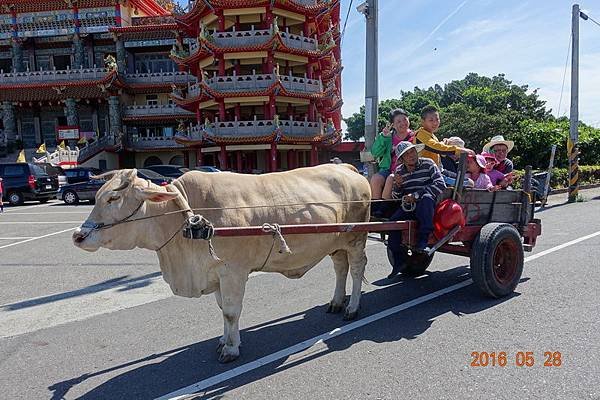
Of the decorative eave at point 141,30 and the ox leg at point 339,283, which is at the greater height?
the decorative eave at point 141,30

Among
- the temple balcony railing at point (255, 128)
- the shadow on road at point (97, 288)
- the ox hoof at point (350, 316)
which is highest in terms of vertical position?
the temple balcony railing at point (255, 128)

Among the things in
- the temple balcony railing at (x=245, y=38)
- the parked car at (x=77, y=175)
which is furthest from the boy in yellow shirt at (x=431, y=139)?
the temple balcony railing at (x=245, y=38)

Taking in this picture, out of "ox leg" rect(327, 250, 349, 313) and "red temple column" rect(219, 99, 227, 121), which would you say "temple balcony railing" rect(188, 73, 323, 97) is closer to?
"red temple column" rect(219, 99, 227, 121)

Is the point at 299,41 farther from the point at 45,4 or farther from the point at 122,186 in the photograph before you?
the point at 122,186

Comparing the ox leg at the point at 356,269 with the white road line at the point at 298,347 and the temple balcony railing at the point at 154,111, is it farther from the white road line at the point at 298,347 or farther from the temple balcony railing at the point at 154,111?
the temple balcony railing at the point at 154,111

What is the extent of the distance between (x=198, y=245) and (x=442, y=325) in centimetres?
257

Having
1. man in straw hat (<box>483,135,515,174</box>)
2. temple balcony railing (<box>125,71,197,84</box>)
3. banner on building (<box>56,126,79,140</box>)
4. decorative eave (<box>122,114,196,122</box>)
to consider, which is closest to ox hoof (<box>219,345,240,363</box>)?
man in straw hat (<box>483,135,515,174</box>)

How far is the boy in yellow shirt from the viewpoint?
5.15m

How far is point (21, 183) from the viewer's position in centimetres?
1909

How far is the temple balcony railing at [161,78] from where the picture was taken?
34281 mm

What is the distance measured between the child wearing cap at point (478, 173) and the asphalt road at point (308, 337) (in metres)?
1.34

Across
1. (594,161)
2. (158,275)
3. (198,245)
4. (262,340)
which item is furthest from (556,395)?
(594,161)

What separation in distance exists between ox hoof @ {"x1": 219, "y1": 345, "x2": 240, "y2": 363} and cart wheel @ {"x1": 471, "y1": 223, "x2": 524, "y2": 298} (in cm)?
282

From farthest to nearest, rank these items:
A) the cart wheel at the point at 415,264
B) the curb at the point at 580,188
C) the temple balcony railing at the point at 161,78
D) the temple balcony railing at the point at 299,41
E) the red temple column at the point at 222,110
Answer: the temple balcony railing at the point at 161,78 < the red temple column at the point at 222,110 < the temple balcony railing at the point at 299,41 < the curb at the point at 580,188 < the cart wheel at the point at 415,264
